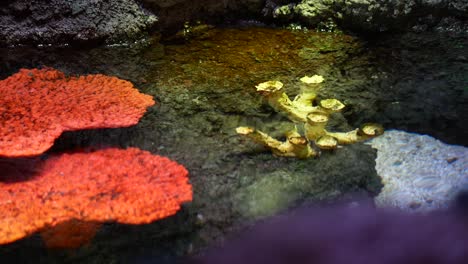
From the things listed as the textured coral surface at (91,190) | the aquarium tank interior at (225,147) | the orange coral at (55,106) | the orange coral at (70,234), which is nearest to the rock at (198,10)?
the aquarium tank interior at (225,147)

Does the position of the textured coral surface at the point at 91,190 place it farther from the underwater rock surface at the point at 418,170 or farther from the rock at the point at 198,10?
the rock at the point at 198,10

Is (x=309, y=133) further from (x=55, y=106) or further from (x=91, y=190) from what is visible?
(x=55, y=106)

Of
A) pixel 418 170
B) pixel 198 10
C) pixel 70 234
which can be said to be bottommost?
pixel 70 234

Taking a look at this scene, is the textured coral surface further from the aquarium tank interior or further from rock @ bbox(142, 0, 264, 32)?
rock @ bbox(142, 0, 264, 32)

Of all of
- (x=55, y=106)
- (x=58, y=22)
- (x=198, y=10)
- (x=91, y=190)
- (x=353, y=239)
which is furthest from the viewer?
Result: (x=198, y=10)

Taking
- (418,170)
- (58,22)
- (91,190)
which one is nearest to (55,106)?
(91,190)

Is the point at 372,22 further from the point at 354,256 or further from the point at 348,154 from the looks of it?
the point at 354,256

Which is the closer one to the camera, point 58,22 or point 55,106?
point 55,106

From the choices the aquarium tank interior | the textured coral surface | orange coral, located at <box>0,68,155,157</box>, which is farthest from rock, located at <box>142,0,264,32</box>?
the textured coral surface
